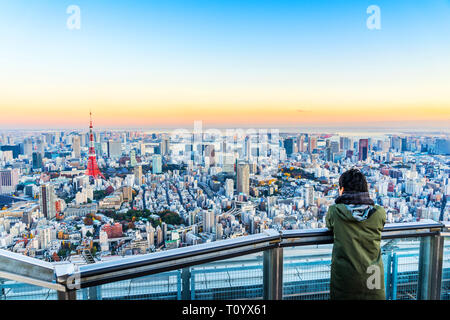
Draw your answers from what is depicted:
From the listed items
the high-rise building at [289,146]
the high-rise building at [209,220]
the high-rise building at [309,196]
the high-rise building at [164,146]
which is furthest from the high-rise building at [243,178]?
the high-rise building at [164,146]

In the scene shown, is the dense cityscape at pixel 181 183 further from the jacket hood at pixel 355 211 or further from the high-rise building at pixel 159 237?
the jacket hood at pixel 355 211

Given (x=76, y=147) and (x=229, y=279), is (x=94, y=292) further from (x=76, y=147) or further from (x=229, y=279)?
(x=76, y=147)

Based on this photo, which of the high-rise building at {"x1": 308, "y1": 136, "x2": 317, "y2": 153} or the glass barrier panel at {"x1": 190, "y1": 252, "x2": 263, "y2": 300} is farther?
the high-rise building at {"x1": 308, "y1": 136, "x2": 317, "y2": 153}

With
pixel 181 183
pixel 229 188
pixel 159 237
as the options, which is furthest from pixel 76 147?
pixel 229 188

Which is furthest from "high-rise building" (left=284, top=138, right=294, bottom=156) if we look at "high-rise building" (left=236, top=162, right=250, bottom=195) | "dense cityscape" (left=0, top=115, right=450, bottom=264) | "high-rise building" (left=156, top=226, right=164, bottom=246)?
"high-rise building" (left=156, top=226, right=164, bottom=246)

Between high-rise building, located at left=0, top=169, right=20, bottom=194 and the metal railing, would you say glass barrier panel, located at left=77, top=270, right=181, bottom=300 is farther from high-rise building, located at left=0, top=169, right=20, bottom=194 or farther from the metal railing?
high-rise building, located at left=0, top=169, right=20, bottom=194
